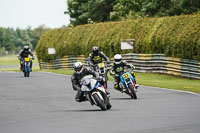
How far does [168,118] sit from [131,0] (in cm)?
4772

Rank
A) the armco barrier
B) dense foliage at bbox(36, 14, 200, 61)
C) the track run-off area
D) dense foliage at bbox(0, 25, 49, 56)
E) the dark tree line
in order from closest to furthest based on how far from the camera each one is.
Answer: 1. the track run-off area
2. the armco barrier
3. dense foliage at bbox(36, 14, 200, 61)
4. the dark tree line
5. dense foliage at bbox(0, 25, 49, 56)

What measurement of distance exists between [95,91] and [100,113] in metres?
0.73

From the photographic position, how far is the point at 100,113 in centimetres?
1266

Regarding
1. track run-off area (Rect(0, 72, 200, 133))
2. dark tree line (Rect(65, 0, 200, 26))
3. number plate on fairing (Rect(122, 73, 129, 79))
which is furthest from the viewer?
dark tree line (Rect(65, 0, 200, 26))

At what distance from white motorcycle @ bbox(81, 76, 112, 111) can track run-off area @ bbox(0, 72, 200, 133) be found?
0.27 m

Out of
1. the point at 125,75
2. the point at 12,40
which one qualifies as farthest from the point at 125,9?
the point at 12,40

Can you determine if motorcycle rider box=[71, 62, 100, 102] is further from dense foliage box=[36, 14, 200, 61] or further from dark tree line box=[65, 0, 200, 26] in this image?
dark tree line box=[65, 0, 200, 26]

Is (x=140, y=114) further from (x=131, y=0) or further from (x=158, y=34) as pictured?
(x=131, y=0)

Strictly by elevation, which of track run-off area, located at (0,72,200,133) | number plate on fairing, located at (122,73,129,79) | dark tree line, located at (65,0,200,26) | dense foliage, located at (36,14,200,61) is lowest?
track run-off area, located at (0,72,200,133)

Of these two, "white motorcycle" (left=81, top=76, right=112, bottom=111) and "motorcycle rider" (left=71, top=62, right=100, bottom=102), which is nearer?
"white motorcycle" (left=81, top=76, right=112, bottom=111)

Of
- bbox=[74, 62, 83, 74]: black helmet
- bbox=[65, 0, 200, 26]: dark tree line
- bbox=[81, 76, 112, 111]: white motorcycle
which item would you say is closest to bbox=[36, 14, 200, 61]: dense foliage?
bbox=[65, 0, 200, 26]: dark tree line

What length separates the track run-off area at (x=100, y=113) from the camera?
9.92 m

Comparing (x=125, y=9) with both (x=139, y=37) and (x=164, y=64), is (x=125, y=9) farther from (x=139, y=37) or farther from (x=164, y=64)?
(x=164, y=64)

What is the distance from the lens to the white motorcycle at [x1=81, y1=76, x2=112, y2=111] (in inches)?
514
